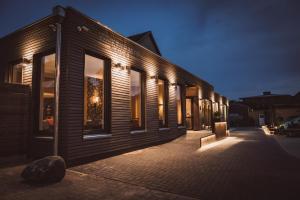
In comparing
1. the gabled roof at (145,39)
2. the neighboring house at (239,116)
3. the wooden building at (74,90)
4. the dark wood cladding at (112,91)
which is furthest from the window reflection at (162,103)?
the neighboring house at (239,116)

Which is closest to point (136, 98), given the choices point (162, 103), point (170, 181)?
point (162, 103)

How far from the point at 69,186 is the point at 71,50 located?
3.98 metres

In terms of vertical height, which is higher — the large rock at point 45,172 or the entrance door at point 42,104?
the entrance door at point 42,104

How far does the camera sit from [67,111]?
6.49 m

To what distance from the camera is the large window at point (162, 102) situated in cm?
1208

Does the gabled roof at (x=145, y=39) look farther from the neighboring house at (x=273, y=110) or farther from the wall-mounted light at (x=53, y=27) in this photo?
the neighboring house at (x=273, y=110)

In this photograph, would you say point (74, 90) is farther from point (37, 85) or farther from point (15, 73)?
point (15, 73)

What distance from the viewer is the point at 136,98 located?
1039cm

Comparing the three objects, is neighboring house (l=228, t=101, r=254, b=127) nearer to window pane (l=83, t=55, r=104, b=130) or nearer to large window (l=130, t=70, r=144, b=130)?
large window (l=130, t=70, r=144, b=130)

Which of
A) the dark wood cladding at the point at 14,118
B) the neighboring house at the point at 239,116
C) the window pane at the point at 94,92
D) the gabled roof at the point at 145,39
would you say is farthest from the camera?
the neighboring house at the point at 239,116

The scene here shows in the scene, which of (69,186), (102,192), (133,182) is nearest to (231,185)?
(133,182)

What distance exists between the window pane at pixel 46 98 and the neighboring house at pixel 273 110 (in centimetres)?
2075

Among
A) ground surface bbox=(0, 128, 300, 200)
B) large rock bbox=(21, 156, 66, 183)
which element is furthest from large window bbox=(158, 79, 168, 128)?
large rock bbox=(21, 156, 66, 183)

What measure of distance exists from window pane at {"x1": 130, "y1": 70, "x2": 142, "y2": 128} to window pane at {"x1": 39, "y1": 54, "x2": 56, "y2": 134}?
11.2 ft
